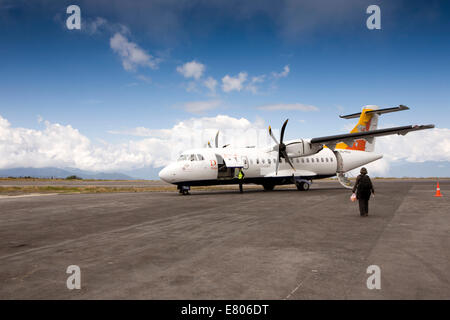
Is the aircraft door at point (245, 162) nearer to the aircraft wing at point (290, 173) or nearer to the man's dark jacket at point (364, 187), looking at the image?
the aircraft wing at point (290, 173)

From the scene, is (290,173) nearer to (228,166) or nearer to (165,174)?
(228,166)

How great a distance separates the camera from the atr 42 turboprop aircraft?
2240 cm

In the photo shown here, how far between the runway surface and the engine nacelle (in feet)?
45.9

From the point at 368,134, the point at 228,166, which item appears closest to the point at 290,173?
the point at 228,166

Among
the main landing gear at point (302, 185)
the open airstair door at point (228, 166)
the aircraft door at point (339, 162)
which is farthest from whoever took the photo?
the aircraft door at point (339, 162)

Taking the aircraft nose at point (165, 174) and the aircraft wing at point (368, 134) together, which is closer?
the aircraft nose at point (165, 174)

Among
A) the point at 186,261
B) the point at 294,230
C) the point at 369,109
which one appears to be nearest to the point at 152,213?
the point at 294,230

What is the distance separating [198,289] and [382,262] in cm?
341

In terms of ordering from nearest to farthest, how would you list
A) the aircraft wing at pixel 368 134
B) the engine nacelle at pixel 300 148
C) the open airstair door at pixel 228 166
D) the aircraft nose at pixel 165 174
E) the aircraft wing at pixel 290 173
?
the aircraft nose at pixel 165 174 → the open airstair door at pixel 228 166 → the aircraft wing at pixel 368 134 → the engine nacelle at pixel 300 148 → the aircraft wing at pixel 290 173

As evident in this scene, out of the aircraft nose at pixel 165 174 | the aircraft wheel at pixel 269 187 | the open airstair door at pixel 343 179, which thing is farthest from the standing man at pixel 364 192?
the open airstair door at pixel 343 179

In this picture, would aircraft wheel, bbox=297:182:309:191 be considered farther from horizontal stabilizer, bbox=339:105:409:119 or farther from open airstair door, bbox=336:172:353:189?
horizontal stabilizer, bbox=339:105:409:119

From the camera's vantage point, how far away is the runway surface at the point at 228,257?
446cm

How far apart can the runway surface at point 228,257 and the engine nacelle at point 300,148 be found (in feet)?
45.9
